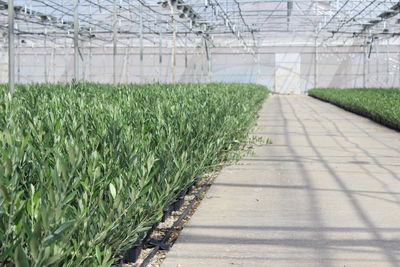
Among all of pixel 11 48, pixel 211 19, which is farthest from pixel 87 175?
pixel 211 19

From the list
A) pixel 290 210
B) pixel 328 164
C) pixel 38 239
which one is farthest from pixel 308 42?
pixel 38 239

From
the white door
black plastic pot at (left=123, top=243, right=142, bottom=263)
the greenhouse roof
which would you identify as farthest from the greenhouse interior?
the white door

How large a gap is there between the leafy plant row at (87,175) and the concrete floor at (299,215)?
529 millimetres

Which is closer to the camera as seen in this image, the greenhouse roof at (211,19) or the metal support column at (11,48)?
the metal support column at (11,48)

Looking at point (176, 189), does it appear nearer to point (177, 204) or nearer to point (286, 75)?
point (177, 204)

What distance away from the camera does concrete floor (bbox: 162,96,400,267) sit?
4547 mm

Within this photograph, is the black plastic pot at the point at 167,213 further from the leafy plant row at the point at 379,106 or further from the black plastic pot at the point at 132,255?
the leafy plant row at the point at 379,106

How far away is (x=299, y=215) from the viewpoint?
19.2ft

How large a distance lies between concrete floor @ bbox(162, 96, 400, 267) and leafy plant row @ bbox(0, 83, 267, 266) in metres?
0.53

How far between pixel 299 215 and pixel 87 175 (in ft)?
10.3

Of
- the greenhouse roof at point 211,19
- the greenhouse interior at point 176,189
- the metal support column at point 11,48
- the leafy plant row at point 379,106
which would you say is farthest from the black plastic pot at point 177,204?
the greenhouse roof at point 211,19

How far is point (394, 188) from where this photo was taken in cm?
740

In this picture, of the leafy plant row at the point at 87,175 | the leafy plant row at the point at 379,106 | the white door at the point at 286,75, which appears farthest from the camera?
the white door at the point at 286,75

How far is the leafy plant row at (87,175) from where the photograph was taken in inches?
86.7
